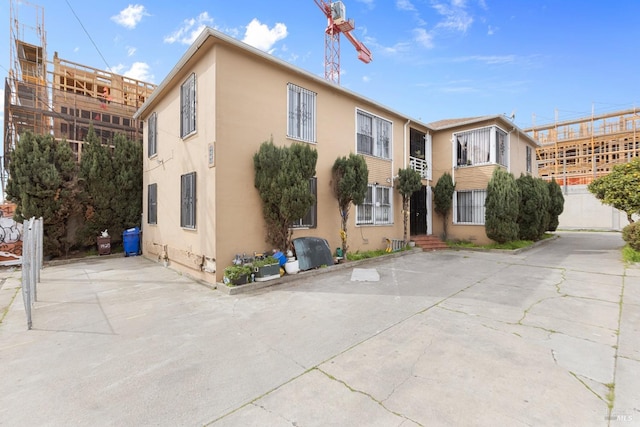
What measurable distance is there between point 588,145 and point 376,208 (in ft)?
123

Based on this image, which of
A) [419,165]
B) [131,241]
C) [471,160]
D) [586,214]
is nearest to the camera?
[131,241]

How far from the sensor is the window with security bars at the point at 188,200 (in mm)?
7502

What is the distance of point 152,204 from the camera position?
34.3ft

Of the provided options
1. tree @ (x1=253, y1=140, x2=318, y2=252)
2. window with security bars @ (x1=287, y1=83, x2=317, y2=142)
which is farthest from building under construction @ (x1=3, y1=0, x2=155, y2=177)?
tree @ (x1=253, y1=140, x2=318, y2=252)

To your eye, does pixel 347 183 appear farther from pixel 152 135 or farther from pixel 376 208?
pixel 152 135

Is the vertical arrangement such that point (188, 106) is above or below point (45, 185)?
above

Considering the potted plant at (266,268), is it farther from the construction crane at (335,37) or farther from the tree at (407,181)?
the construction crane at (335,37)

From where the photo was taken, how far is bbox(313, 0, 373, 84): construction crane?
2841cm

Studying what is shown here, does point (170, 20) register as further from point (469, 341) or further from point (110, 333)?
point (469, 341)

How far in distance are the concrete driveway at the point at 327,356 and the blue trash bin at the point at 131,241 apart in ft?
15.3

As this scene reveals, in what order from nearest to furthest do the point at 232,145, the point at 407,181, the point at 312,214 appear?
the point at 232,145, the point at 312,214, the point at 407,181

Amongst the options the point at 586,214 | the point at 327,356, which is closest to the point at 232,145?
the point at 327,356

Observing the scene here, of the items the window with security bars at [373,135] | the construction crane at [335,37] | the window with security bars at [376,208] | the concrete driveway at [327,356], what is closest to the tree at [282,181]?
the concrete driveway at [327,356]

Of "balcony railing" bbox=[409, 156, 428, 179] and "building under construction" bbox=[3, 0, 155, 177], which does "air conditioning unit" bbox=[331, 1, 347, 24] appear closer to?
"building under construction" bbox=[3, 0, 155, 177]
